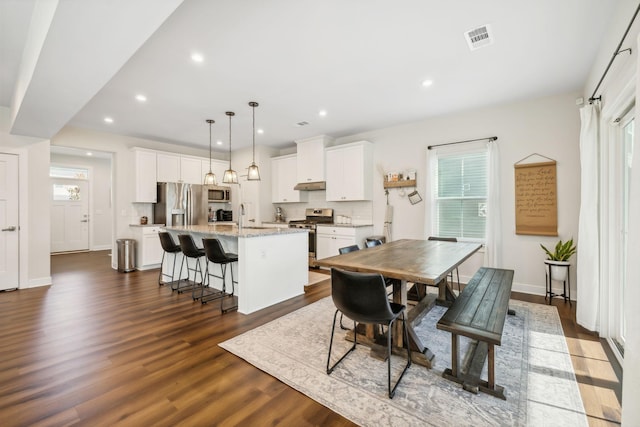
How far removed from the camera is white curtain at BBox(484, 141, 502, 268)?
13.8ft

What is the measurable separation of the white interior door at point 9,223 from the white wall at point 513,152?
6.16 m

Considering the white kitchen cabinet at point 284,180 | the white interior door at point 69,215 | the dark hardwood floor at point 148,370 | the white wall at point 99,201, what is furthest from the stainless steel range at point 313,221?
the white interior door at point 69,215

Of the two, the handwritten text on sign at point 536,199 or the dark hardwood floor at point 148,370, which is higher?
the handwritten text on sign at point 536,199

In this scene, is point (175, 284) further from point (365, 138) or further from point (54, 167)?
point (54, 167)

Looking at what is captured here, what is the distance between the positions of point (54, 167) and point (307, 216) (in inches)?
289

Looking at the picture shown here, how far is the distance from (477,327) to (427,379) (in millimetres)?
534

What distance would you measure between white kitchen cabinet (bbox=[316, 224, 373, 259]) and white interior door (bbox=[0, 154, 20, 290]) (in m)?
4.86

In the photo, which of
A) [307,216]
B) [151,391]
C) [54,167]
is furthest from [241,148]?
[151,391]

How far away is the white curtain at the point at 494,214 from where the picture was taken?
4.20m

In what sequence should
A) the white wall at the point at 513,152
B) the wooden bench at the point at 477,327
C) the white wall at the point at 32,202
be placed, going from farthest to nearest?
the white wall at the point at 32,202
the white wall at the point at 513,152
the wooden bench at the point at 477,327

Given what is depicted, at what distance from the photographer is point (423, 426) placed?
5.23 feet

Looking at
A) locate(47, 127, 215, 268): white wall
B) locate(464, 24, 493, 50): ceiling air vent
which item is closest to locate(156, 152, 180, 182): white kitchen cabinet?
locate(47, 127, 215, 268): white wall

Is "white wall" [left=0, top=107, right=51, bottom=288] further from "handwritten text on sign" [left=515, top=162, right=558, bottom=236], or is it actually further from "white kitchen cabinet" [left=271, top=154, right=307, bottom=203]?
"handwritten text on sign" [left=515, top=162, right=558, bottom=236]

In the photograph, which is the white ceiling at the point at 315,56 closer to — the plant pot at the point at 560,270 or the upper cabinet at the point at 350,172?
the upper cabinet at the point at 350,172
